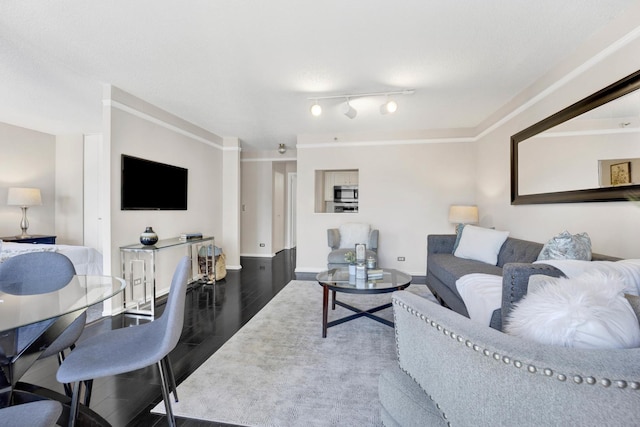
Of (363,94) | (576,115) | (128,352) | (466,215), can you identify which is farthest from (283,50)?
(466,215)

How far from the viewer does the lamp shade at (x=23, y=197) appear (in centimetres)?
432

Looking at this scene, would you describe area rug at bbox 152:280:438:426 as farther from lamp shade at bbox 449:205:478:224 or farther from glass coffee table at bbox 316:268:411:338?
lamp shade at bbox 449:205:478:224

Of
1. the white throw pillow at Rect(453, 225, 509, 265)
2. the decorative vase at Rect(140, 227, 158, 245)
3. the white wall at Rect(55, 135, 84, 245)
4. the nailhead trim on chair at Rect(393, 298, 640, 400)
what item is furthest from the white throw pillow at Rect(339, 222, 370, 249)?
the white wall at Rect(55, 135, 84, 245)

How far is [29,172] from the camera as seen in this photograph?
187 inches

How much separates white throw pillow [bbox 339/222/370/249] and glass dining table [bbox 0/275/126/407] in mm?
3467

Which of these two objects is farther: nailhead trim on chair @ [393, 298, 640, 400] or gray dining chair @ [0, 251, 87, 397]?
gray dining chair @ [0, 251, 87, 397]

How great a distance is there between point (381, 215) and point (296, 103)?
237 centimetres

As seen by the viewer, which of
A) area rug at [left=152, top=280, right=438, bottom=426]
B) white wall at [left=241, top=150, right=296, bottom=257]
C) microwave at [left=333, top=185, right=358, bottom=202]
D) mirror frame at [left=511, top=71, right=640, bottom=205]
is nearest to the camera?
area rug at [left=152, top=280, right=438, bottom=426]

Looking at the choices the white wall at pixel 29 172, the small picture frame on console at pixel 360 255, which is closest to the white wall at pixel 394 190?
the small picture frame on console at pixel 360 255

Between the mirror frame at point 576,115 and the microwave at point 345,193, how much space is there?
4.10 metres

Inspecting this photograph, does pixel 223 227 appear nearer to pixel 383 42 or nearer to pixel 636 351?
pixel 383 42

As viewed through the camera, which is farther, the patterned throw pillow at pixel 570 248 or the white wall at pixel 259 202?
the white wall at pixel 259 202

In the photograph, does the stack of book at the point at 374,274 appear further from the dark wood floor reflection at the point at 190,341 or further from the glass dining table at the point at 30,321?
the glass dining table at the point at 30,321

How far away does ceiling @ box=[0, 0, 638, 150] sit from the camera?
195 centimetres
